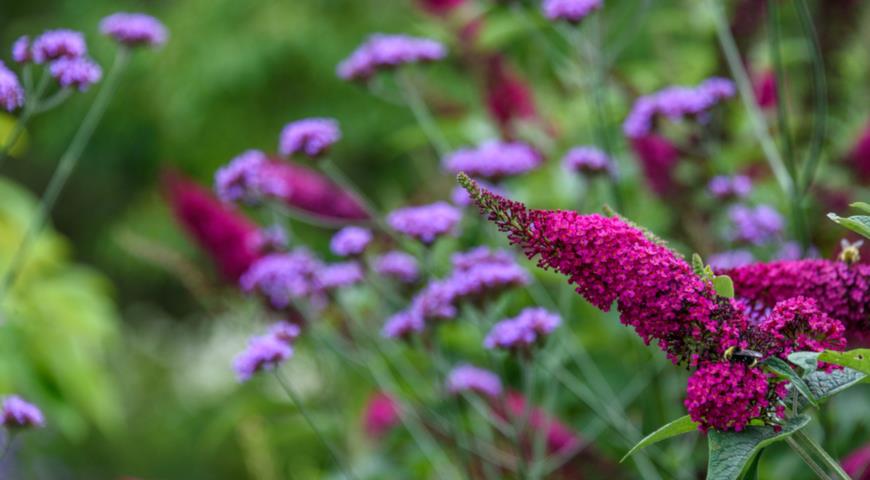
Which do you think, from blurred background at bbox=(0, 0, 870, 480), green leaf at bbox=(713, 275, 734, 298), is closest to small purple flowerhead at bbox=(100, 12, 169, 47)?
blurred background at bbox=(0, 0, 870, 480)

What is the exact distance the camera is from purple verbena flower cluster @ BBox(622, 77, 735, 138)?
6.27 ft

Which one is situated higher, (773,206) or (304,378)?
(773,206)

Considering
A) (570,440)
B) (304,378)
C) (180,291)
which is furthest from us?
(180,291)

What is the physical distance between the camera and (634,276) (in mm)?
963

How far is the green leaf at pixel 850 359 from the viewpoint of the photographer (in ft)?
3.04

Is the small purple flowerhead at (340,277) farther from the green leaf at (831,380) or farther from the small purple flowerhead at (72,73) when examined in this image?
the green leaf at (831,380)

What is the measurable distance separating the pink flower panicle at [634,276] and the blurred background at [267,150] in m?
0.78

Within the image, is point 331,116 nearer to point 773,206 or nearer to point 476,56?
point 476,56

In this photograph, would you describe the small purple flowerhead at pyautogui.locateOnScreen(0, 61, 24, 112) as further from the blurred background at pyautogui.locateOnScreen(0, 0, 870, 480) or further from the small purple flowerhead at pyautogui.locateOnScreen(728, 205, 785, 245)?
the small purple flowerhead at pyautogui.locateOnScreen(728, 205, 785, 245)

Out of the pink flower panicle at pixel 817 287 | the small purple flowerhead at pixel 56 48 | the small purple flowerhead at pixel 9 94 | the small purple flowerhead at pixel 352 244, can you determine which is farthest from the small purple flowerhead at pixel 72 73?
the pink flower panicle at pixel 817 287

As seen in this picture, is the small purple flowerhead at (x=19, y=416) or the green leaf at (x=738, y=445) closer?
the green leaf at (x=738, y=445)

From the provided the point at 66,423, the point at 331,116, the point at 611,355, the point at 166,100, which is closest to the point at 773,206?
the point at 611,355

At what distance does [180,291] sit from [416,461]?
890cm

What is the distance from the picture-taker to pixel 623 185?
2.70m
